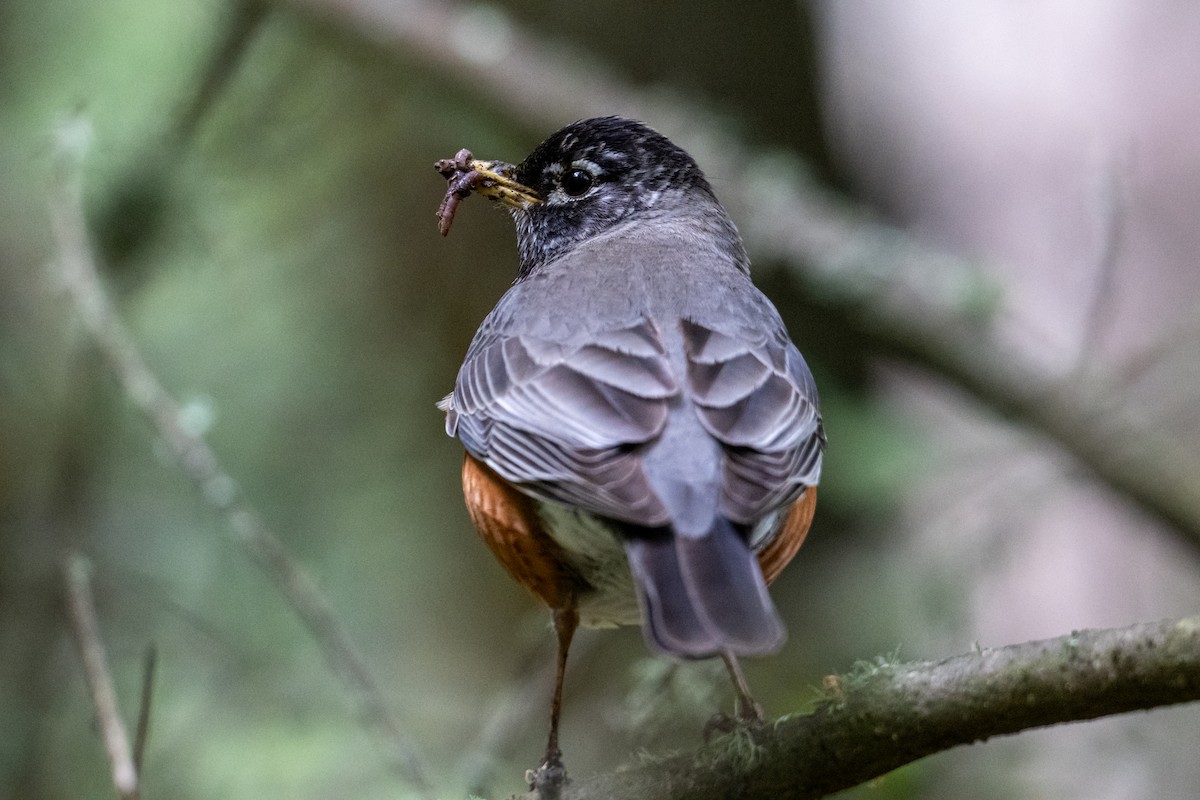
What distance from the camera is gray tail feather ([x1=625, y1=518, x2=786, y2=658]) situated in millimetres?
2025

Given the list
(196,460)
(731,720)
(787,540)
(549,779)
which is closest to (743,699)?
(731,720)

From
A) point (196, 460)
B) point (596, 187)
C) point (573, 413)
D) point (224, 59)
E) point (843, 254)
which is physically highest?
point (224, 59)

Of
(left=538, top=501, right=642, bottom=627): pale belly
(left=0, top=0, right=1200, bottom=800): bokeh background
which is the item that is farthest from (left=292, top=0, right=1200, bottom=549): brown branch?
(left=538, top=501, right=642, bottom=627): pale belly

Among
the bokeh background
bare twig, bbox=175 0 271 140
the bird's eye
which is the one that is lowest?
the bokeh background

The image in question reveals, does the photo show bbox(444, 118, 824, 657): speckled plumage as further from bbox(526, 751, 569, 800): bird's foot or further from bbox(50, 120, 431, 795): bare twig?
bbox(50, 120, 431, 795): bare twig

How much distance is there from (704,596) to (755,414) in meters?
0.63

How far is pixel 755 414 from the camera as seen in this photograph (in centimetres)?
264

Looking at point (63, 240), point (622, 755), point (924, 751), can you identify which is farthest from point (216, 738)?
point (924, 751)

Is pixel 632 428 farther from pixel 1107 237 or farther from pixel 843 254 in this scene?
pixel 843 254

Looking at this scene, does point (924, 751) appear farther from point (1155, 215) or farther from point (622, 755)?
point (1155, 215)

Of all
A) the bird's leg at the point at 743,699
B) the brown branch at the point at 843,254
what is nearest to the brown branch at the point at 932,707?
the bird's leg at the point at 743,699

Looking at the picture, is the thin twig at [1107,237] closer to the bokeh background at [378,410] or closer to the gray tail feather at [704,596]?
the bokeh background at [378,410]

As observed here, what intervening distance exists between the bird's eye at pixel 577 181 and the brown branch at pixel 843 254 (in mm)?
1698

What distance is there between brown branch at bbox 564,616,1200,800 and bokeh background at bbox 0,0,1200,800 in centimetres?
171
